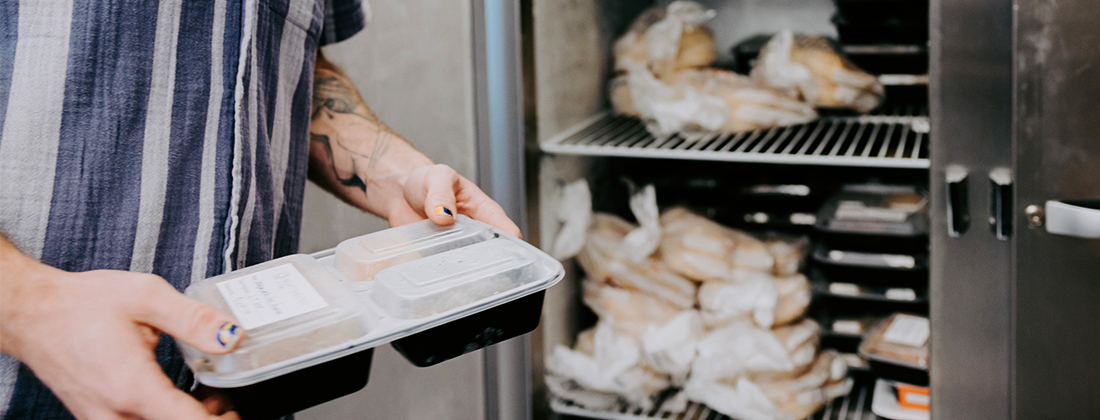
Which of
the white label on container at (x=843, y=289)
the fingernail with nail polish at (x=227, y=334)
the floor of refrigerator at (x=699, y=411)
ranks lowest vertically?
the floor of refrigerator at (x=699, y=411)

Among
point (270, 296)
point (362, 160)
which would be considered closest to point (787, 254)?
point (362, 160)

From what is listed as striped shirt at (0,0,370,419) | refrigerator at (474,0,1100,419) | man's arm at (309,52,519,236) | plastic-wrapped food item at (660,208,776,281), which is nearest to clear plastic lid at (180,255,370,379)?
striped shirt at (0,0,370,419)

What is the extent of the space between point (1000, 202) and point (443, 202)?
762mm

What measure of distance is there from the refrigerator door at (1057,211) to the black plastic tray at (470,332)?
28.6 inches

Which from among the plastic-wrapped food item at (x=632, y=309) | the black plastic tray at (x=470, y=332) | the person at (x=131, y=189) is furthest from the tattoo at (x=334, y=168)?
the plastic-wrapped food item at (x=632, y=309)

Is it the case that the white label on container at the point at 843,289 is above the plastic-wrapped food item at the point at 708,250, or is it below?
below

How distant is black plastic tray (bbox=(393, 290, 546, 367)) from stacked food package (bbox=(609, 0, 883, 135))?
0.89 metres

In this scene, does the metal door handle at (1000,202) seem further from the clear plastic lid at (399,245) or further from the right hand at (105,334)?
the right hand at (105,334)

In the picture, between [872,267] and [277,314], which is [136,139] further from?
[872,267]

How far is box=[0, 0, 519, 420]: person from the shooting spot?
48 centimetres

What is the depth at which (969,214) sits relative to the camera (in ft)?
3.48

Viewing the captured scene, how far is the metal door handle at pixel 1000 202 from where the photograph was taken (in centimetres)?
101

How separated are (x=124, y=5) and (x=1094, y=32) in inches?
41.7

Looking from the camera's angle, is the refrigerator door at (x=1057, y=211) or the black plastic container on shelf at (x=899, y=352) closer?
the refrigerator door at (x=1057, y=211)
